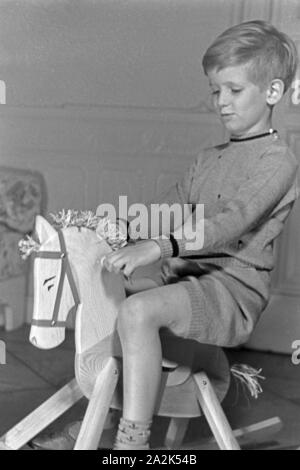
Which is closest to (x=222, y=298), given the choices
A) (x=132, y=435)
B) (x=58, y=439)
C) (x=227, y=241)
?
(x=227, y=241)

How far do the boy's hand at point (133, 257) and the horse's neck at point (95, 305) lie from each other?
0.04m

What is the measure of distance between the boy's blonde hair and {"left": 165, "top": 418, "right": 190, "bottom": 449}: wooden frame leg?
42 centimetres

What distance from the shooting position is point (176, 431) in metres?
0.83

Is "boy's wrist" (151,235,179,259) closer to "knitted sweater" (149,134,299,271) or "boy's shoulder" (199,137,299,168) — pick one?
"knitted sweater" (149,134,299,271)

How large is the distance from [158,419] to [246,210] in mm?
302

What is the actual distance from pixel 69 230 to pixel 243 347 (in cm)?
49

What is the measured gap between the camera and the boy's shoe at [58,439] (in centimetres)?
81

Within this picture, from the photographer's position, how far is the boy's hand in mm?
659

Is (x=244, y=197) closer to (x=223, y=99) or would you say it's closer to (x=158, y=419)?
(x=223, y=99)

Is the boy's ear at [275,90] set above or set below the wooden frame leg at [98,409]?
above

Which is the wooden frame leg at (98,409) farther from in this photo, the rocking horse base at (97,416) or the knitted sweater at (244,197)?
the knitted sweater at (244,197)

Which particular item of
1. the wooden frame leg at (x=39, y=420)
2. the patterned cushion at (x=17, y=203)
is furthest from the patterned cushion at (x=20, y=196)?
the wooden frame leg at (x=39, y=420)
